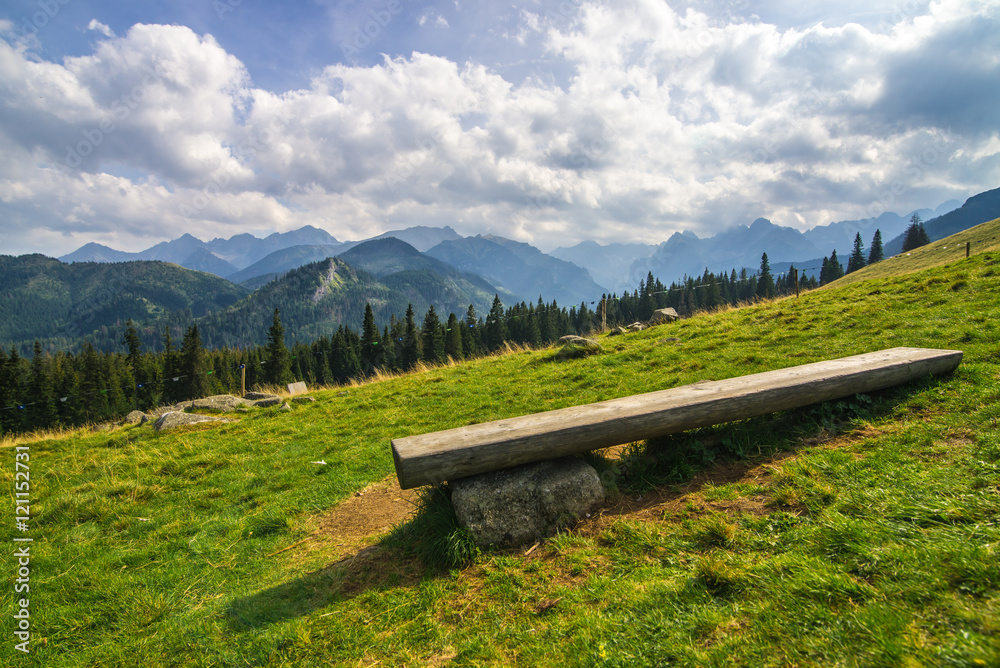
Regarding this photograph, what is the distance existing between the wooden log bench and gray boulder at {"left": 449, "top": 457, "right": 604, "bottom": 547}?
7.3 inches

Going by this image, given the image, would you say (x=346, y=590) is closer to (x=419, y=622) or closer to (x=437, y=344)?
(x=419, y=622)

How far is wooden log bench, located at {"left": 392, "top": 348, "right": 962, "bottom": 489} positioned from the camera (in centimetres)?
427

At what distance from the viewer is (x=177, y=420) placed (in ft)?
40.7

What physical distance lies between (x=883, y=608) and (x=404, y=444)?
397cm

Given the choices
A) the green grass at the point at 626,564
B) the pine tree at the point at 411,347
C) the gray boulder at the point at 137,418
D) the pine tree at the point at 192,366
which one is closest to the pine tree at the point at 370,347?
the pine tree at the point at 411,347

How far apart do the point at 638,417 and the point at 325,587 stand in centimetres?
377

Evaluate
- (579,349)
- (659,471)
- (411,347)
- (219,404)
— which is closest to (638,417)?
(659,471)

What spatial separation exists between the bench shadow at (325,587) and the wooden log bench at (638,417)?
0.94 m

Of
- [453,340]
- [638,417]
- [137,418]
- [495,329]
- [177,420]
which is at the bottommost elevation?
[137,418]

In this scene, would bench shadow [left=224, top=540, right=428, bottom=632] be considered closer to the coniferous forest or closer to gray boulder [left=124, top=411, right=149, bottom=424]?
gray boulder [left=124, top=411, right=149, bottom=424]

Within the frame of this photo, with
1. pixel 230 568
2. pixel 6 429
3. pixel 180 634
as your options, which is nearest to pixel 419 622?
pixel 180 634

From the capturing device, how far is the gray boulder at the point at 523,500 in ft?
14.1

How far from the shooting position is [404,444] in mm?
4570

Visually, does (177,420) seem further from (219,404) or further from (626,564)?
(626,564)
